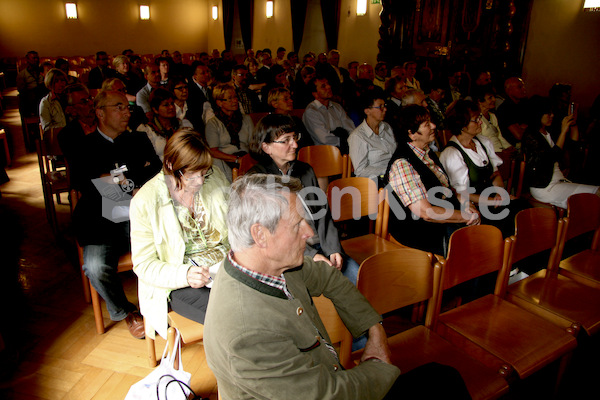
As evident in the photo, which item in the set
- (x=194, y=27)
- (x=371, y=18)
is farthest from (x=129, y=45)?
(x=371, y=18)

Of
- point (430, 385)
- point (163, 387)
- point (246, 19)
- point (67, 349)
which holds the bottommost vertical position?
point (67, 349)

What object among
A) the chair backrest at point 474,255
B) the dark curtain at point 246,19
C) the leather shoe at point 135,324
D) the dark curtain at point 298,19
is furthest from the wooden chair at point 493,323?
the dark curtain at point 246,19

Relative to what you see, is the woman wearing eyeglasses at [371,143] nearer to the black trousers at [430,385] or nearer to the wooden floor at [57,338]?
the wooden floor at [57,338]

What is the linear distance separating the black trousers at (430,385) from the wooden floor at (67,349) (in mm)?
1009

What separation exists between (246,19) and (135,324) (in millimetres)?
14590

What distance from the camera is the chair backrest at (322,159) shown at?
3.43 metres

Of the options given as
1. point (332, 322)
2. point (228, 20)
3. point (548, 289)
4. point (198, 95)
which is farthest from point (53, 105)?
point (228, 20)

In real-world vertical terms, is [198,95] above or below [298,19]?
below

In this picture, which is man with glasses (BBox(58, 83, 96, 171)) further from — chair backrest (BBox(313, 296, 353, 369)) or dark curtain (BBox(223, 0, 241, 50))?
dark curtain (BBox(223, 0, 241, 50))

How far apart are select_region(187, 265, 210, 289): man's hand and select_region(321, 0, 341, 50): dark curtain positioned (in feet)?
34.0

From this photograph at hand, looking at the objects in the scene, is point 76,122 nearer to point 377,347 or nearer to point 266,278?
point 266,278

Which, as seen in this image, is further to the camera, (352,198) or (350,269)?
(352,198)

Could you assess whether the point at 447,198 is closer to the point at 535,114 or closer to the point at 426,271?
the point at 426,271

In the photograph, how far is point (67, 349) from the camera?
2.28 metres
